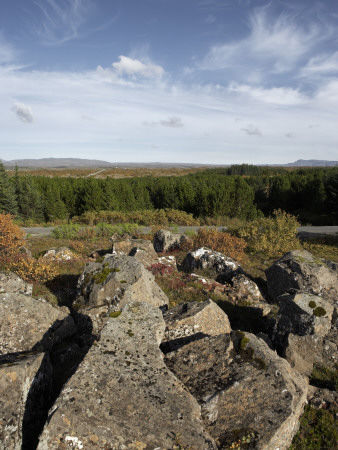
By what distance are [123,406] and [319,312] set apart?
22.0 feet

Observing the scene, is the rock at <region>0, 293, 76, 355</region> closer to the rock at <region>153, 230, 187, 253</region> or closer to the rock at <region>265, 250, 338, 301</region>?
the rock at <region>265, 250, 338, 301</region>

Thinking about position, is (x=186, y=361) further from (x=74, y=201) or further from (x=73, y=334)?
(x=74, y=201)

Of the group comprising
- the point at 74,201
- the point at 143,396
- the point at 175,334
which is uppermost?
the point at 143,396

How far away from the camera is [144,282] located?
916cm

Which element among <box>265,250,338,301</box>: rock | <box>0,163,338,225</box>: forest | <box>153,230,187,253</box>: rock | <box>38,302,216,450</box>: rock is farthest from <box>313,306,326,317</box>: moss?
<box>0,163,338,225</box>: forest

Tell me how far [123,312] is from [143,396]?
7.06ft

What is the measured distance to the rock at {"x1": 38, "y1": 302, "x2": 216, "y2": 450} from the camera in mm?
3674

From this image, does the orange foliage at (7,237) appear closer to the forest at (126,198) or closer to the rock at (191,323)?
the rock at (191,323)

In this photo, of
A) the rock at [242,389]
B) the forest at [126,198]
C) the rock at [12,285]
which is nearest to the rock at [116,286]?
the rock at [12,285]

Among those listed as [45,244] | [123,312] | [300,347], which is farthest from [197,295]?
[45,244]

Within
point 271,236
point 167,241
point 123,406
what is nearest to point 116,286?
point 123,406

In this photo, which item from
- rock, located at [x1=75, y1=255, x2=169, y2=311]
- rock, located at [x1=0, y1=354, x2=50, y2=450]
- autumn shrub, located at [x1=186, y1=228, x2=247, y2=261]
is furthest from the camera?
autumn shrub, located at [x1=186, y1=228, x2=247, y2=261]

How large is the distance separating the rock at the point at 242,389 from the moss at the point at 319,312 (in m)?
3.05

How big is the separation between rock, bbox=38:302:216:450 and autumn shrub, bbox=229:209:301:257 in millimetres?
18208
